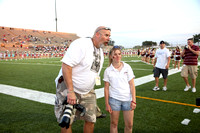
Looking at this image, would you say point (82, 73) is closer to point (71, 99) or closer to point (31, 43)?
point (71, 99)

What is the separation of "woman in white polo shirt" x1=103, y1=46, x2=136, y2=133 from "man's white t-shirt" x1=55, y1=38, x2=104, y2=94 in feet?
0.92

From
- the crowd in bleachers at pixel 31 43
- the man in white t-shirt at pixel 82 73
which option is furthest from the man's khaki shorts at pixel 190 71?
the crowd in bleachers at pixel 31 43

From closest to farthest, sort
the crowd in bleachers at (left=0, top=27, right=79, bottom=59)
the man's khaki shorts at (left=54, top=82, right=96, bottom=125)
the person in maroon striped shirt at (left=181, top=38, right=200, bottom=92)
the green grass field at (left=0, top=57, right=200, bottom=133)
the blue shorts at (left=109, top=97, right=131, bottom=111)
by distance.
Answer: the man's khaki shorts at (left=54, top=82, right=96, bottom=125), the blue shorts at (left=109, top=97, right=131, bottom=111), the green grass field at (left=0, top=57, right=200, bottom=133), the person in maroon striped shirt at (left=181, top=38, right=200, bottom=92), the crowd in bleachers at (left=0, top=27, right=79, bottom=59)

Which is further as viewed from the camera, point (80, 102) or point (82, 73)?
point (80, 102)

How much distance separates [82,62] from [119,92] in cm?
77

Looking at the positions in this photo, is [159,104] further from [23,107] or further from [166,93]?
[23,107]

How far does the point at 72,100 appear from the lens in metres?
1.99

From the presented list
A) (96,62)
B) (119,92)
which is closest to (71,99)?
(96,62)

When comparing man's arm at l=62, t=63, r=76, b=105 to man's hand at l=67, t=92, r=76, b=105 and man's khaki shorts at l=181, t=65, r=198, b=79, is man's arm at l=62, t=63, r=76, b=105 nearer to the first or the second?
man's hand at l=67, t=92, r=76, b=105

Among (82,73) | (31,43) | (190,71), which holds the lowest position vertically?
(190,71)

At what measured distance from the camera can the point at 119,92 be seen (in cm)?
246

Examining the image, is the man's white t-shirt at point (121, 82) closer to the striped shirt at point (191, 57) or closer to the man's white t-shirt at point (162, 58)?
the man's white t-shirt at point (162, 58)

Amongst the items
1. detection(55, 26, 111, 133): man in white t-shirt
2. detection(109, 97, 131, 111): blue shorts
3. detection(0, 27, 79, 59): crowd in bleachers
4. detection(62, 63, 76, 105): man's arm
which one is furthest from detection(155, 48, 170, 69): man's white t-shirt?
detection(0, 27, 79, 59): crowd in bleachers

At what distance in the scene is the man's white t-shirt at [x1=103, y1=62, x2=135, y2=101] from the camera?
2.46 meters
